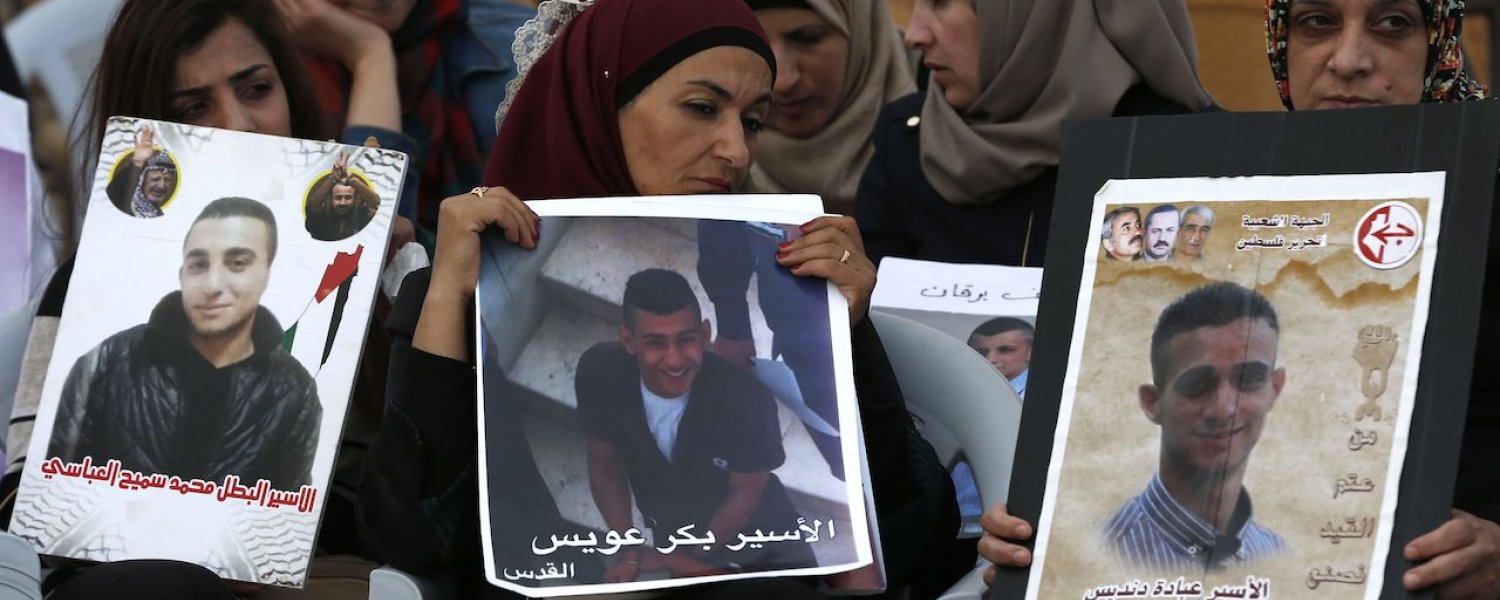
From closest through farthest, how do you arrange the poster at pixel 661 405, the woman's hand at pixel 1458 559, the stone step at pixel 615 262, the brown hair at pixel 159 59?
1. the woman's hand at pixel 1458 559
2. the poster at pixel 661 405
3. the stone step at pixel 615 262
4. the brown hair at pixel 159 59

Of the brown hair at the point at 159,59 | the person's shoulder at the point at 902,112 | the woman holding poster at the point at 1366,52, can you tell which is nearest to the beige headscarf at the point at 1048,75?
the person's shoulder at the point at 902,112

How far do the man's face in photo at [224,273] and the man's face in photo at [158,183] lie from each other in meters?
0.07

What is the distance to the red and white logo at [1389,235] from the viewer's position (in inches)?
84.9

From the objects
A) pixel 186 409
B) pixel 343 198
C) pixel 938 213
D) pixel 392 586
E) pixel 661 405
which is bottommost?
pixel 392 586

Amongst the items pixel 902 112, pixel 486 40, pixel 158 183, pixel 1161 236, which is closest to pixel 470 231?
pixel 158 183

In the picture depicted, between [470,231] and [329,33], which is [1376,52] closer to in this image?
[470,231]

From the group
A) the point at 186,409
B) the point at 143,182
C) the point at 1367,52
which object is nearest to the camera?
the point at 186,409

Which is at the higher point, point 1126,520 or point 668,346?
point 668,346

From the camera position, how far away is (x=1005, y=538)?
2.32 metres

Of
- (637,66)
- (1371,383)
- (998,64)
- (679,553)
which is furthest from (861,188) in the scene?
(1371,383)

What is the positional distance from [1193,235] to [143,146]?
154 centimetres

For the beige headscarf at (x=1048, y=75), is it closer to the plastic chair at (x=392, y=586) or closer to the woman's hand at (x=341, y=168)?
the woman's hand at (x=341, y=168)

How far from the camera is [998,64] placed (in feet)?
13.6

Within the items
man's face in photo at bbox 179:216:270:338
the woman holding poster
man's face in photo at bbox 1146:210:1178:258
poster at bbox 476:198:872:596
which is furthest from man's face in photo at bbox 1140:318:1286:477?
man's face in photo at bbox 179:216:270:338
